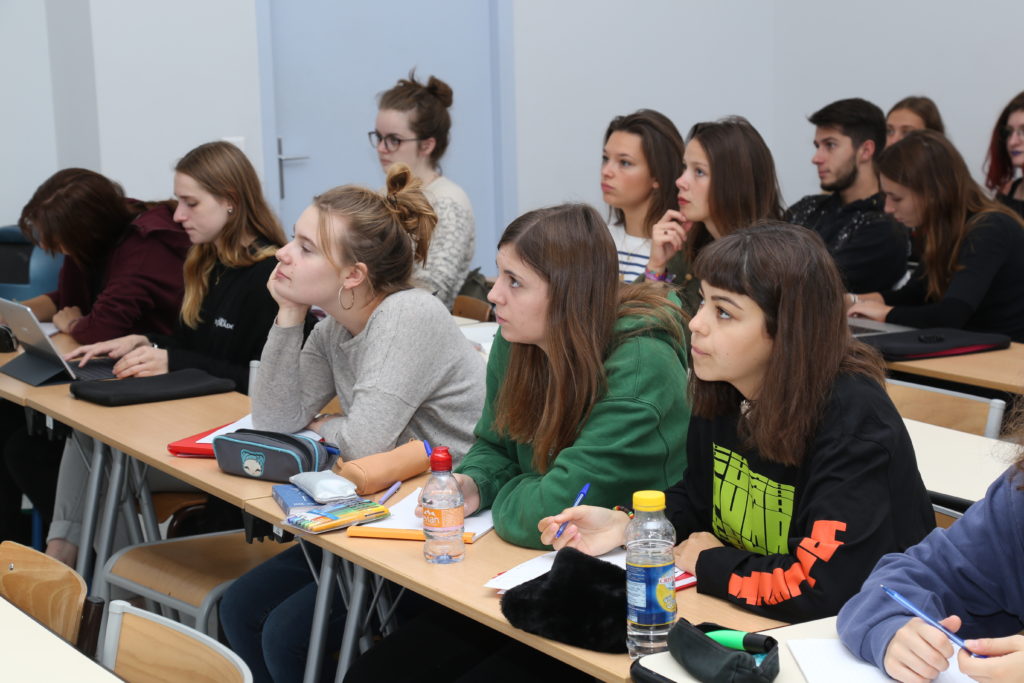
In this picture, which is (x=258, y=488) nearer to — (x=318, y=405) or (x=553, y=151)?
(x=318, y=405)

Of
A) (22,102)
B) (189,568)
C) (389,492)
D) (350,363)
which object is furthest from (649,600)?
(22,102)

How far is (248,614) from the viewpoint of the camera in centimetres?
244

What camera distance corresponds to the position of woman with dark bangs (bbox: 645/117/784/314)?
3607 mm

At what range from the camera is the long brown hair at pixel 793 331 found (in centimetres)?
171

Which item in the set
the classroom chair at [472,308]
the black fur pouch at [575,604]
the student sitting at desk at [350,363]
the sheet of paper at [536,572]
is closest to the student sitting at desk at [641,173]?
the classroom chair at [472,308]

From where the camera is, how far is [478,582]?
72.4 inches

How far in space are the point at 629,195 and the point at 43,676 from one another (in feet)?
8.95

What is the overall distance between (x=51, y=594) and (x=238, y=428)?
3.11 feet

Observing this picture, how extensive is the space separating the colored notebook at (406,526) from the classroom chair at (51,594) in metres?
0.49

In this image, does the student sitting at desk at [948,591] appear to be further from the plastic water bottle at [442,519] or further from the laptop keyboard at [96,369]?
the laptop keyboard at [96,369]

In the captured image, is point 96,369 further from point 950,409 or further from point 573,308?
point 950,409

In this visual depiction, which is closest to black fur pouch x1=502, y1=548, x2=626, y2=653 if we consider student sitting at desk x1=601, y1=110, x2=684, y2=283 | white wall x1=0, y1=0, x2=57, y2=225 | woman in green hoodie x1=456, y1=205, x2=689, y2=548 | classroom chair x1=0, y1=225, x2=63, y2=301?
woman in green hoodie x1=456, y1=205, x2=689, y2=548

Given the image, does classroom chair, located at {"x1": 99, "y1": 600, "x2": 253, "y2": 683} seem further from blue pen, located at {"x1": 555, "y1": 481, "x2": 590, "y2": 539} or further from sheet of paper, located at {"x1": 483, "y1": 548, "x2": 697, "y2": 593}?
blue pen, located at {"x1": 555, "y1": 481, "x2": 590, "y2": 539}

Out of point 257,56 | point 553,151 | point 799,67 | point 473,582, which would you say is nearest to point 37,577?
point 473,582
